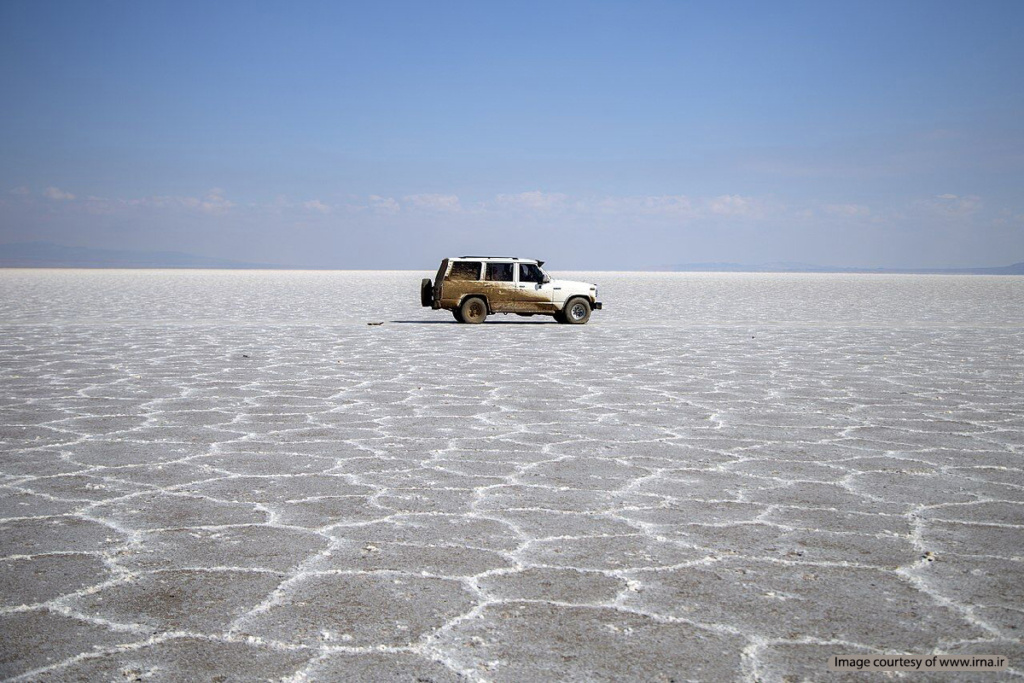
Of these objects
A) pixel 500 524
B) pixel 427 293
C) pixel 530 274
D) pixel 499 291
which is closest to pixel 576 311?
pixel 530 274

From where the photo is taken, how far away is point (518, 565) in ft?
14.6

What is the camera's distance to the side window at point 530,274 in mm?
21250


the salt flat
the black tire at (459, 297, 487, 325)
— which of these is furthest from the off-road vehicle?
the salt flat

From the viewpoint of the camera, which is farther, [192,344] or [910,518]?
[192,344]

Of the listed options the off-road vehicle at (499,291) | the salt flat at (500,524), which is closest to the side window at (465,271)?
the off-road vehicle at (499,291)

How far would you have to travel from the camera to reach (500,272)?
21125 millimetres

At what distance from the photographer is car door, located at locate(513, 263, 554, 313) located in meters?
21.3

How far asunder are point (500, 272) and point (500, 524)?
16.2 metres

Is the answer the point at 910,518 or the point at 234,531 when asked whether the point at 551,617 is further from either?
the point at 910,518

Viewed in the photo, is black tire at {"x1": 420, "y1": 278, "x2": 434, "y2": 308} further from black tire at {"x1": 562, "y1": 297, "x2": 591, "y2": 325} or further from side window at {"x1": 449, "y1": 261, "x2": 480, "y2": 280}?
black tire at {"x1": 562, "y1": 297, "x2": 591, "y2": 325}

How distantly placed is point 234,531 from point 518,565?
5.31 ft

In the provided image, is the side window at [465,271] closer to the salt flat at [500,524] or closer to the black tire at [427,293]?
the black tire at [427,293]

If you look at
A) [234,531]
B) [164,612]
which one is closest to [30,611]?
[164,612]

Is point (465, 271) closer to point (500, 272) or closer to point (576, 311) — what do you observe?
point (500, 272)
